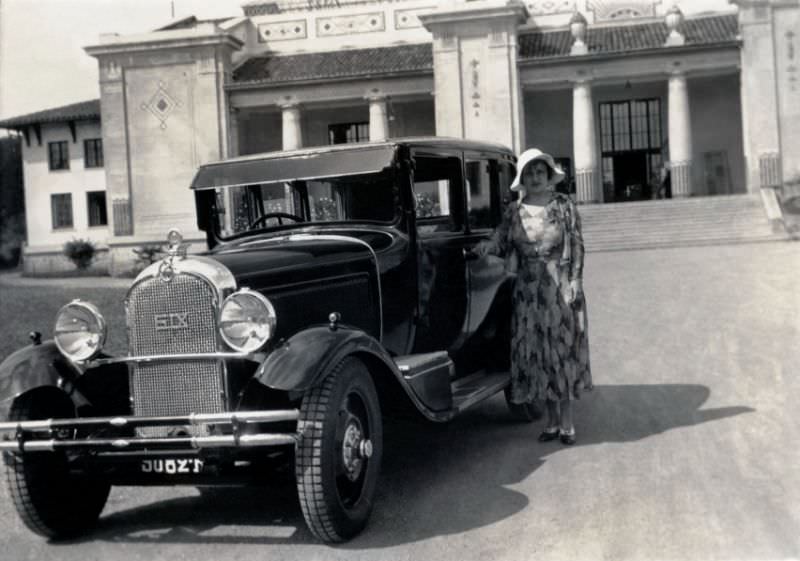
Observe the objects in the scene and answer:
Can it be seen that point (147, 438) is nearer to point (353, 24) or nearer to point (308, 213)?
point (308, 213)

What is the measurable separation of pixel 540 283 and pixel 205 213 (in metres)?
2.09

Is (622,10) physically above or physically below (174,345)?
above

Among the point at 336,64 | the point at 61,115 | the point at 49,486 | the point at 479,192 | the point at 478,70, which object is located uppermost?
the point at 336,64

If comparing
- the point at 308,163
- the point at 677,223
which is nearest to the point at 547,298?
the point at 308,163

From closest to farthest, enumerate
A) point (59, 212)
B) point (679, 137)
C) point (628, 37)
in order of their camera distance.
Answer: point (679, 137) → point (628, 37) → point (59, 212)

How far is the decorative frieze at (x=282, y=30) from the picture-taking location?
32875 mm

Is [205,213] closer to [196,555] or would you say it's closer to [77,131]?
[196,555]

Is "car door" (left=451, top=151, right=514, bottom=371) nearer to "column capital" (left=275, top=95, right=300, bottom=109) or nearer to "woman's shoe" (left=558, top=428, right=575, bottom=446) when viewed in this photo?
"woman's shoe" (left=558, top=428, right=575, bottom=446)

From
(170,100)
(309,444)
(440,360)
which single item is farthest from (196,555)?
(170,100)

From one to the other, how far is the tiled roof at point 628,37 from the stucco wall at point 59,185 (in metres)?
19.0

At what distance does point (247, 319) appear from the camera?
389cm

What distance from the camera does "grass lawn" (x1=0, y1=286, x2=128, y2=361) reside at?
1049 centimetres

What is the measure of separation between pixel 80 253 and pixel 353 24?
12703 millimetres

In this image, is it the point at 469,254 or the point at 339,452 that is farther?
the point at 469,254
